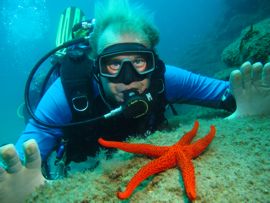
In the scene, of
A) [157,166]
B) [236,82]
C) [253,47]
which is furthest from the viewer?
[253,47]

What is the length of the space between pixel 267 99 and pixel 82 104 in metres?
2.90

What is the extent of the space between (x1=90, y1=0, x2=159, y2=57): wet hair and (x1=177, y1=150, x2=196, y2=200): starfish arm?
224 cm

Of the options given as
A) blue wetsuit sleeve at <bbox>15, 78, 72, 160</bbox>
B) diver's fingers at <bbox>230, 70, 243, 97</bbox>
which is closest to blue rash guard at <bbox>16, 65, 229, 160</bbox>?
blue wetsuit sleeve at <bbox>15, 78, 72, 160</bbox>

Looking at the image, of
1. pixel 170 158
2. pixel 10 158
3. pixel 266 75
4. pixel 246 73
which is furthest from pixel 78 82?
pixel 266 75

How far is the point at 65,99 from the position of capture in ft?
13.5

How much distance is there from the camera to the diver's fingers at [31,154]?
268cm

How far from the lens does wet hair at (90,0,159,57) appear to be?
3871 millimetres

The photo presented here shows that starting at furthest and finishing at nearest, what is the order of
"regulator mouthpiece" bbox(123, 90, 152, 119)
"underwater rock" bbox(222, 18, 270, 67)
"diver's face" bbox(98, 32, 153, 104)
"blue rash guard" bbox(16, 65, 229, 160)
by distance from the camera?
"underwater rock" bbox(222, 18, 270, 67) < "blue rash guard" bbox(16, 65, 229, 160) < "diver's face" bbox(98, 32, 153, 104) < "regulator mouthpiece" bbox(123, 90, 152, 119)

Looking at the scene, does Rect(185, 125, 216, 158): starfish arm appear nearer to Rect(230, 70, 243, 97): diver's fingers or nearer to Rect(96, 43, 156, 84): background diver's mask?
Rect(96, 43, 156, 84): background diver's mask

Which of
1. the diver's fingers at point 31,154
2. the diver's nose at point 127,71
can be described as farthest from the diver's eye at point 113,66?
the diver's fingers at point 31,154

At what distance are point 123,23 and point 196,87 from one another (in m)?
1.85

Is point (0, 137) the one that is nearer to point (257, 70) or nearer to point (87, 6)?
point (257, 70)

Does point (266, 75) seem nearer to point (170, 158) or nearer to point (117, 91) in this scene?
point (117, 91)

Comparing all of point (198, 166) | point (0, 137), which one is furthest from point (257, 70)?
point (0, 137)
